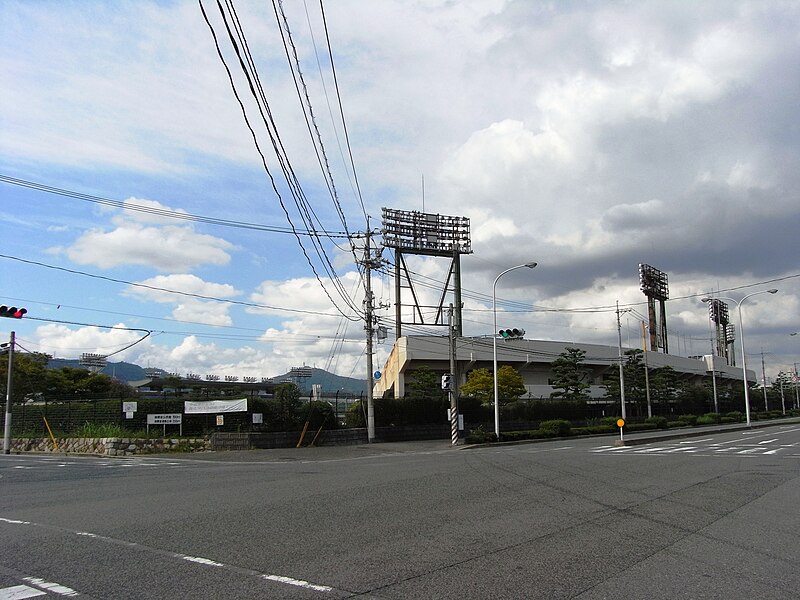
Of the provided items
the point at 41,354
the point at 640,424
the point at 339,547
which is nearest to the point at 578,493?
the point at 339,547

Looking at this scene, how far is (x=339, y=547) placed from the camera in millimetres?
7859

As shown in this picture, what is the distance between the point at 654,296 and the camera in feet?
337

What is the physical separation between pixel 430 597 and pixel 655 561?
304 centimetres

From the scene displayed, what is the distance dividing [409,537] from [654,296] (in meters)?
103

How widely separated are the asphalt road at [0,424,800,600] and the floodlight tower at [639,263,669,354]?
89.7 meters

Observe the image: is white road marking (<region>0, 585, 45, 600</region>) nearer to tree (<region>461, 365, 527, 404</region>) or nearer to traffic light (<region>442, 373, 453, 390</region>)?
traffic light (<region>442, 373, 453, 390</region>)

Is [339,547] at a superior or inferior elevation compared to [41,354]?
inferior

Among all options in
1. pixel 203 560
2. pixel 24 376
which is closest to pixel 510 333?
pixel 203 560

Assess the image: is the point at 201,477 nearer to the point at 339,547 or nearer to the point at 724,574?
the point at 339,547

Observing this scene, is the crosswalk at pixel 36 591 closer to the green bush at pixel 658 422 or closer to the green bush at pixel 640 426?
the green bush at pixel 640 426

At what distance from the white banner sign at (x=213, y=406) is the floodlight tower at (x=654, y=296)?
8346 cm

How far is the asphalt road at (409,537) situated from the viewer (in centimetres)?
624

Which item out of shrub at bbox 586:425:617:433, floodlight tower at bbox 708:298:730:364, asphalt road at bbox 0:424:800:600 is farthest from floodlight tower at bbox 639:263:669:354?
asphalt road at bbox 0:424:800:600

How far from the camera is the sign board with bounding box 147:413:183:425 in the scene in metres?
32.2
